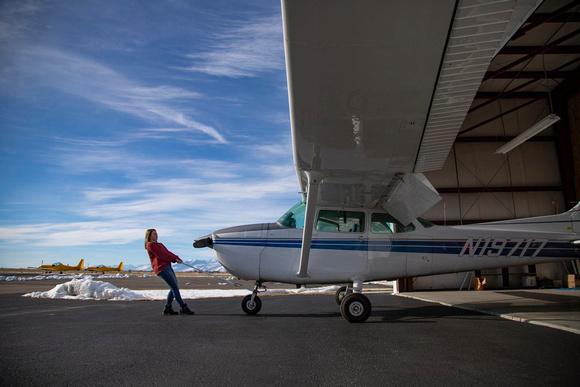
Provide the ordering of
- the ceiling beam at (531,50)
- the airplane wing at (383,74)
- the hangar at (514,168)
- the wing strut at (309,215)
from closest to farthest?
1. the airplane wing at (383,74)
2. the wing strut at (309,215)
3. the ceiling beam at (531,50)
4. the hangar at (514,168)

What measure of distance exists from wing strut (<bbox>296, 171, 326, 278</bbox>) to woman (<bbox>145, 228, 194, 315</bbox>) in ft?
6.97

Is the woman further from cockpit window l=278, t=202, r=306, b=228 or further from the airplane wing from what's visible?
the airplane wing

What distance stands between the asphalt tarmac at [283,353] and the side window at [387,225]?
64.9 inches

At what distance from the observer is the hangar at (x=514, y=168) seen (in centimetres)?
1368

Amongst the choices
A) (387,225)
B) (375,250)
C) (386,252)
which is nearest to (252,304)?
(375,250)

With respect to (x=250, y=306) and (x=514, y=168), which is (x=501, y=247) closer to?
(x=250, y=306)

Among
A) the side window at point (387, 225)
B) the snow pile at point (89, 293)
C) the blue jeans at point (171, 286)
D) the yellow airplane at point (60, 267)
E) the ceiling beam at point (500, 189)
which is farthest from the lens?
the yellow airplane at point (60, 267)

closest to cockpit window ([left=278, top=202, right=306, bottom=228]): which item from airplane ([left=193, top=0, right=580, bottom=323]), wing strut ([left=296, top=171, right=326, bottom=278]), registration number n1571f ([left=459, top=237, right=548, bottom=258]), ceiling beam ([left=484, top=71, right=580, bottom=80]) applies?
airplane ([left=193, top=0, right=580, bottom=323])

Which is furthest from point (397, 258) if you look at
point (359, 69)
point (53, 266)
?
point (53, 266)

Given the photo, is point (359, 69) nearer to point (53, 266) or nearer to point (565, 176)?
point (565, 176)

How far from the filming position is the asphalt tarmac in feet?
7.10

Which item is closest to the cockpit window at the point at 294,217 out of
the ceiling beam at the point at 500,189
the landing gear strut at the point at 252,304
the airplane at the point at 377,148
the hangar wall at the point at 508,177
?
the airplane at the point at 377,148

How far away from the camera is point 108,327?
13.7ft

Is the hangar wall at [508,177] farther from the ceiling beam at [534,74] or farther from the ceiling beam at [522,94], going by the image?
the ceiling beam at [534,74]
